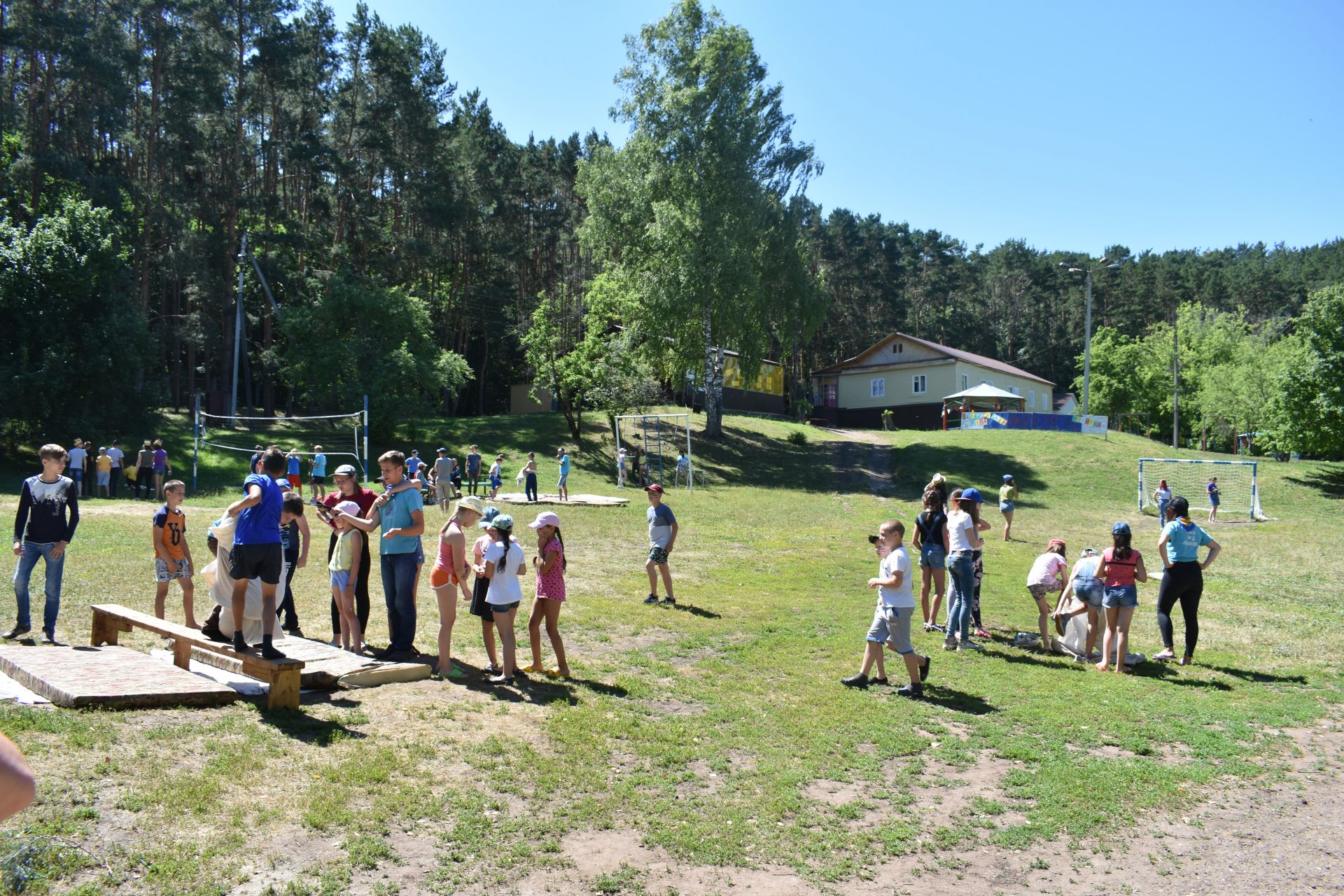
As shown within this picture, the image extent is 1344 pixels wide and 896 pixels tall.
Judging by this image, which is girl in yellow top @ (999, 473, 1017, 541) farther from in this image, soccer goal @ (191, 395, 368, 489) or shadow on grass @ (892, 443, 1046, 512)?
soccer goal @ (191, 395, 368, 489)

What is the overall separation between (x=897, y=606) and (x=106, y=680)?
6802 mm

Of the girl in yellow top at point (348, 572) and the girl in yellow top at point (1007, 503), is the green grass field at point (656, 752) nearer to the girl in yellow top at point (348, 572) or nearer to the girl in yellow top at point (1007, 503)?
the girl in yellow top at point (348, 572)

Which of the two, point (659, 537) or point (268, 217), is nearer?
point (659, 537)

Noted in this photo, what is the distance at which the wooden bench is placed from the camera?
7004 millimetres

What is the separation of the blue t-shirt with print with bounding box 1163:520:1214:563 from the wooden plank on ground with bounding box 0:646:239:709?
999cm

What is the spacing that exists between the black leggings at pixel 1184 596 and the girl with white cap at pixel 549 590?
283 inches

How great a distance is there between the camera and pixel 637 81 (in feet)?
123

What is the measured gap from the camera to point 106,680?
22.6 ft

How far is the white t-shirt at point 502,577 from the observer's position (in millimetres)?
8156

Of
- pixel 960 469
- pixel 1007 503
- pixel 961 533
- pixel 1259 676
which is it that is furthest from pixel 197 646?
pixel 960 469

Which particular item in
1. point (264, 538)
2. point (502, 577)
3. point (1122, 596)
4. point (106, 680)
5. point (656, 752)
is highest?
point (264, 538)

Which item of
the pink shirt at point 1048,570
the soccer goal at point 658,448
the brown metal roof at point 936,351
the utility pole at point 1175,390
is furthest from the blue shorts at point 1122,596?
the utility pole at point 1175,390

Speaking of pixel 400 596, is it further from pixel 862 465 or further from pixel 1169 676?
pixel 862 465

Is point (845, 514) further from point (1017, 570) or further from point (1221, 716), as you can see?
point (1221, 716)
